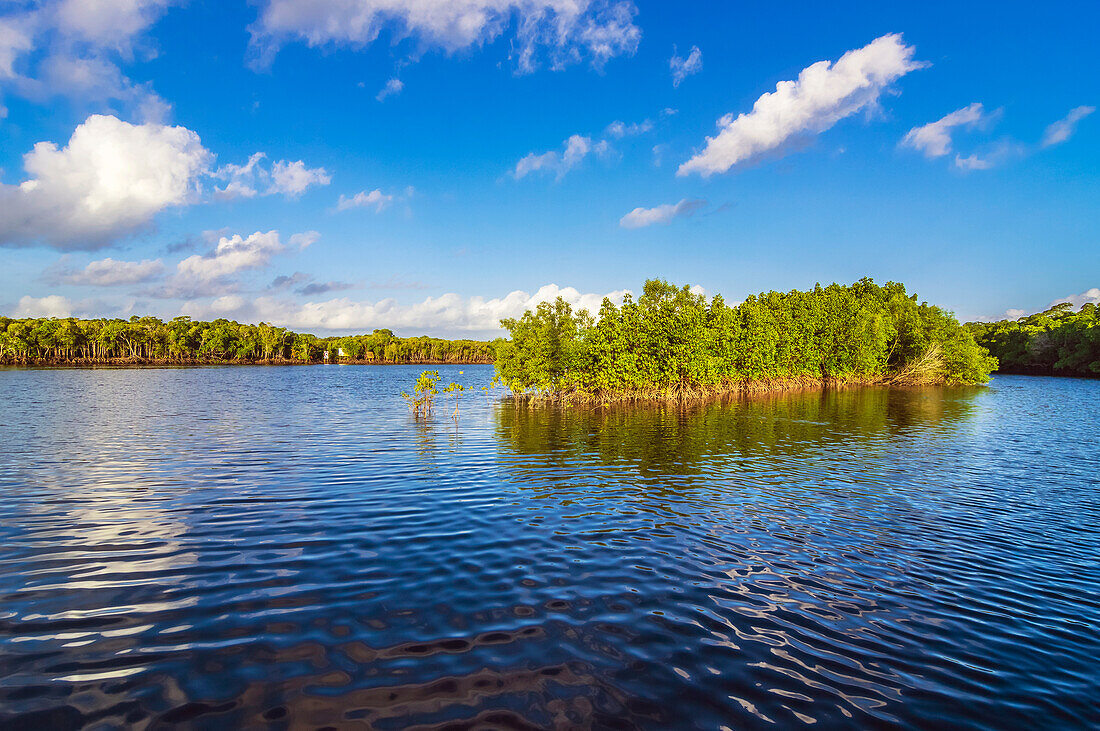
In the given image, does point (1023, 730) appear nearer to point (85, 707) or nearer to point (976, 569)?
point (976, 569)

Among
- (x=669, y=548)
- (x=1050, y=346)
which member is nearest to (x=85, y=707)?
(x=669, y=548)

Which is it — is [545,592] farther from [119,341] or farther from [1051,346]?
[119,341]

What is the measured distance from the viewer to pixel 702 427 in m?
31.8

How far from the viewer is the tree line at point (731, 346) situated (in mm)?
45594

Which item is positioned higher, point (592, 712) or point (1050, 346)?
point (1050, 346)

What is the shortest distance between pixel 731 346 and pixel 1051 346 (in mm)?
102167

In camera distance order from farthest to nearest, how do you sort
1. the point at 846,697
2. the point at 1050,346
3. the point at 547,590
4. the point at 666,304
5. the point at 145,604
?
the point at 1050,346 → the point at 666,304 → the point at 547,590 → the point at 145,604 → the point at 846,697

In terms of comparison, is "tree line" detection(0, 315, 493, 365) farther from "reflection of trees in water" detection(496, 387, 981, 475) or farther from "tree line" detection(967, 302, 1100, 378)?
"tree line" detection(967, 302, 1100, 378)

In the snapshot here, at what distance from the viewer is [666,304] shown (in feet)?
157

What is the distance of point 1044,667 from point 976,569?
3.84 m

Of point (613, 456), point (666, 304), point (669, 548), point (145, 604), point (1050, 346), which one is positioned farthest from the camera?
point (1050, 346)

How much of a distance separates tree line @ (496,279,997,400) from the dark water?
24.5 meters

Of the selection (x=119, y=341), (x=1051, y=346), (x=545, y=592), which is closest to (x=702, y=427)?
(x=545, y=592)

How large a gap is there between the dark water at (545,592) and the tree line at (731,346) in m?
24.5
